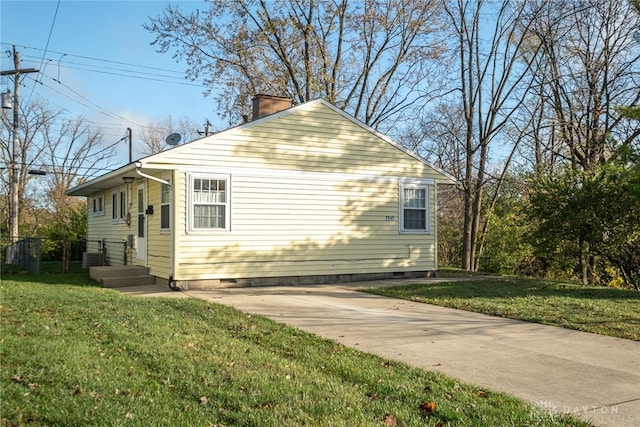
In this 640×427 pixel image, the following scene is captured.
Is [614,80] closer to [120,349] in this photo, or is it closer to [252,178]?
[252,178]

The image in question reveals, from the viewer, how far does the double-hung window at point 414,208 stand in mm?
15867

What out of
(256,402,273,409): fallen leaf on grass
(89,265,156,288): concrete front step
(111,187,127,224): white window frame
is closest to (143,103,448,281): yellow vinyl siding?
(89,265,156,288): concrete front step

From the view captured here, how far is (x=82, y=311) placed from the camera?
8555 millimetres

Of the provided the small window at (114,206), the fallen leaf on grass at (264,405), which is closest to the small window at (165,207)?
the small window at (114,206)

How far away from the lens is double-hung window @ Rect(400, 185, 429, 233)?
52.1 feet

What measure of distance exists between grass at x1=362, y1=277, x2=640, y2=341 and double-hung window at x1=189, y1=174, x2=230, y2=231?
3.82 meters

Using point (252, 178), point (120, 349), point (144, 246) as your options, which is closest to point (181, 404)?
point (120, 349)

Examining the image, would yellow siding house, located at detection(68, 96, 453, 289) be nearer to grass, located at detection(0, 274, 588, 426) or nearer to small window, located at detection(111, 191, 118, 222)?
small window, located at detection(111, 191, 118, 222)

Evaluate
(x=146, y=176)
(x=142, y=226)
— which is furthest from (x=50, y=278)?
(x=146, y=176)

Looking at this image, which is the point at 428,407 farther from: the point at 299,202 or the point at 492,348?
the point at 299,202

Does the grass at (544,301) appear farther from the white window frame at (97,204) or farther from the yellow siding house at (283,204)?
the white window frame at (97,204)

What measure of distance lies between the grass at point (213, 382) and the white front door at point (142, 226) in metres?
7.09

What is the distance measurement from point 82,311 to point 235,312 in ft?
7.44

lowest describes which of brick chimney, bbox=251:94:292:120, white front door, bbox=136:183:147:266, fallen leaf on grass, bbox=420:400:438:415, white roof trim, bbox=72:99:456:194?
fallen leaf on grass, bbox=420:400:438:415
